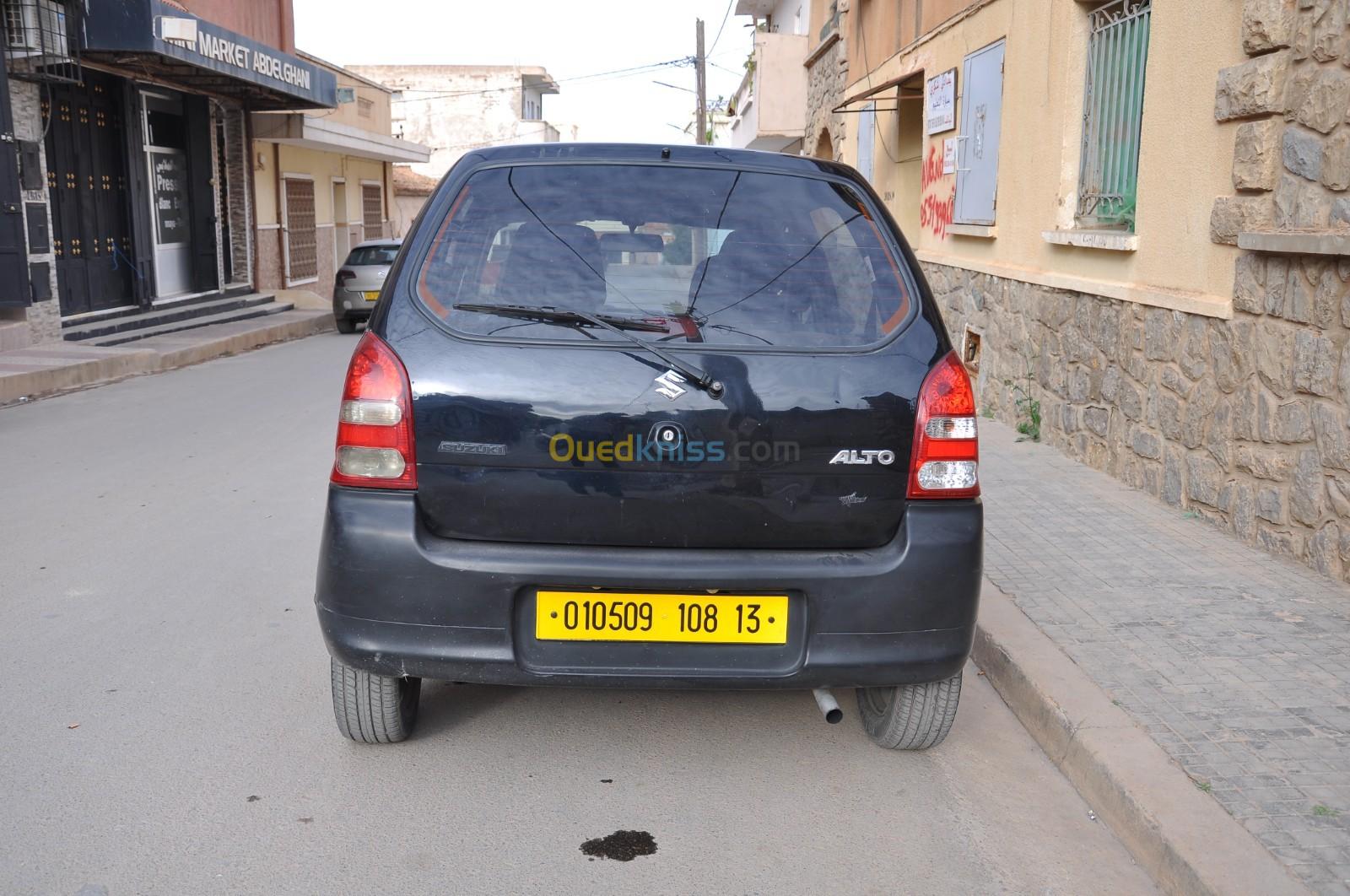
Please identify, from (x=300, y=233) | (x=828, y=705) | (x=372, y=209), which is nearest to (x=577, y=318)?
Result: (x=828, y=705)

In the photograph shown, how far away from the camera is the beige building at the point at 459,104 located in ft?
193

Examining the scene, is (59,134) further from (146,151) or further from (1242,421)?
(1242,421)

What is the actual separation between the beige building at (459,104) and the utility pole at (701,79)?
1681 centimetres

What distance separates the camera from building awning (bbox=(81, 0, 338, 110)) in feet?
51.5

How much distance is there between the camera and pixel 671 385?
320 cm

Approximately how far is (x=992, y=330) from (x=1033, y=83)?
6.58 feet

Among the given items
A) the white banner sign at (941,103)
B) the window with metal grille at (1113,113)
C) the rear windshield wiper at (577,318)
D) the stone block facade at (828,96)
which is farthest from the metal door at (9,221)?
the rear windshield wiper at (577,318)

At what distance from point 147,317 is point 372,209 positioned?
55.5 feet

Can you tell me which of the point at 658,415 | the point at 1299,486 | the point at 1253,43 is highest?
the point at 1253,43

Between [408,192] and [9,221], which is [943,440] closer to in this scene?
[9,221]

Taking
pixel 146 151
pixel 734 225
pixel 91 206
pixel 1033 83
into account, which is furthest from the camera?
pixel 146 151

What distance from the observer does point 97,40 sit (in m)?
15.7

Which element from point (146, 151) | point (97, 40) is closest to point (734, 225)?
point (97, 40)

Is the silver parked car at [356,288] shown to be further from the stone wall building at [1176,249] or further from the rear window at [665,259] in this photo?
the rear window at [665,259]
